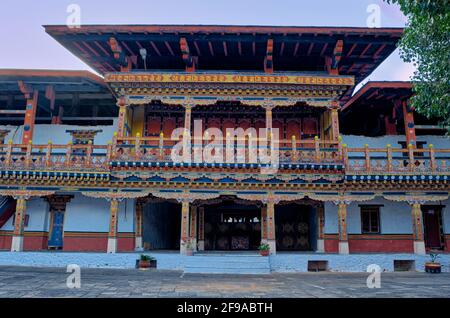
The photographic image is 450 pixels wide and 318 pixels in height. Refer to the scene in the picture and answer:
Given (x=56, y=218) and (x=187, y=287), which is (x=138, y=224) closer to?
(x=56, y=218)

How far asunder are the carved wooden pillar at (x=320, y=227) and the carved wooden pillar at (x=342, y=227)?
1694 mm

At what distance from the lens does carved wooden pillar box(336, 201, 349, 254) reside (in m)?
17.0

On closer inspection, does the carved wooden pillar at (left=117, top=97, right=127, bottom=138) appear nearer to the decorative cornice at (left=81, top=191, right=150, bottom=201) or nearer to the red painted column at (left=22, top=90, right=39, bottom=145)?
the decorative cornice at (left=81, top=191, right=150, bottom=201)

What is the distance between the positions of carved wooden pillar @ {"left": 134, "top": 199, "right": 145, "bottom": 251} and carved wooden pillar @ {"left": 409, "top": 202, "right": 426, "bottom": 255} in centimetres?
1340

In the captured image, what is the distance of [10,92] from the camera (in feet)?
67.2

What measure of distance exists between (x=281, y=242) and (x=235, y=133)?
22.9 ft

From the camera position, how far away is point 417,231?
17297 millimetres

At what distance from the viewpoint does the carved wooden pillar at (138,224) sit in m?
18.8

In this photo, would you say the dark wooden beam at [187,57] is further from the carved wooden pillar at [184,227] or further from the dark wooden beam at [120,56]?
the carved wooden pillar at [184,227]
